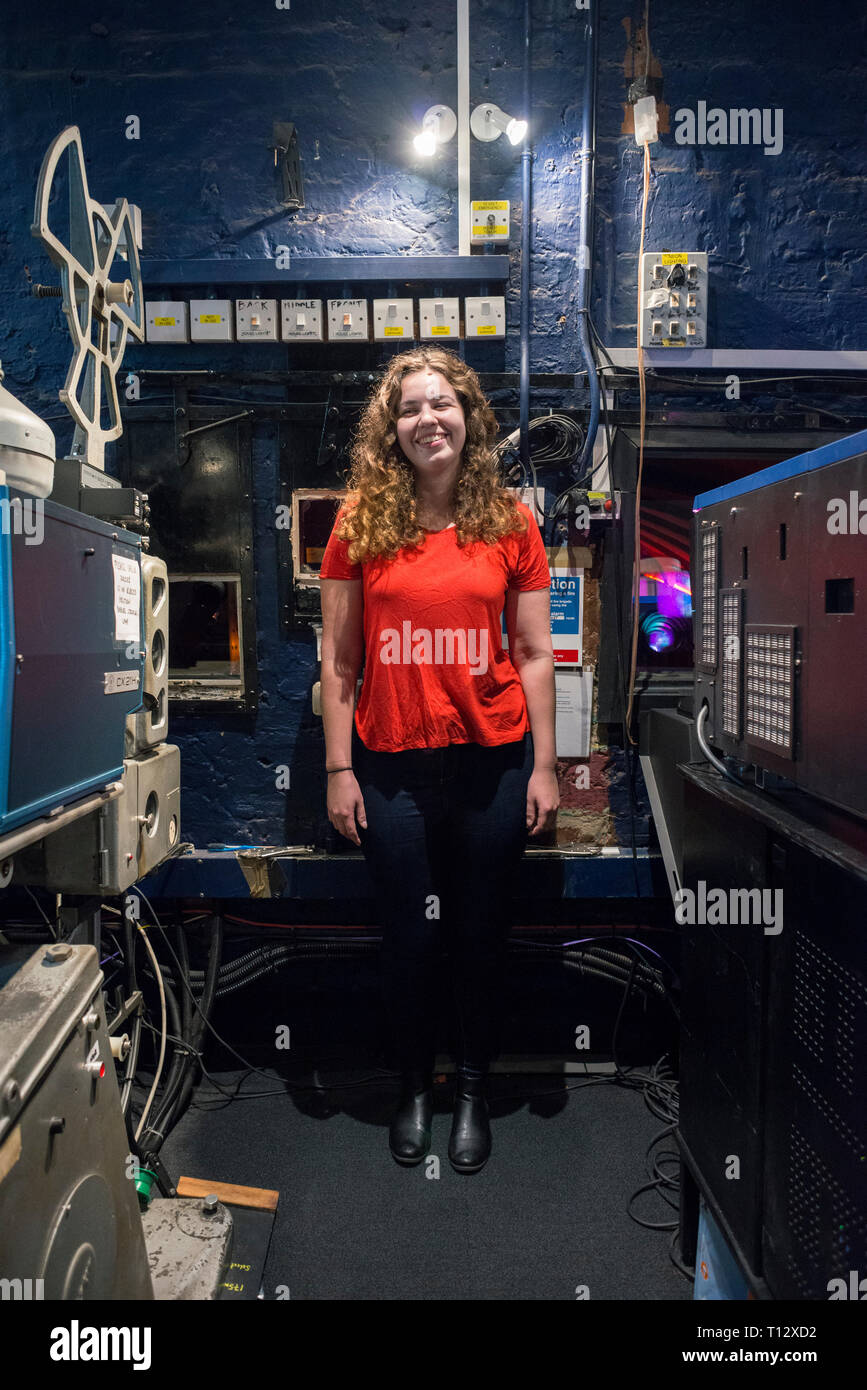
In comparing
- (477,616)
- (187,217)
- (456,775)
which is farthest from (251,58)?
(456,775)

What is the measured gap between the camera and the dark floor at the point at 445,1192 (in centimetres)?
167

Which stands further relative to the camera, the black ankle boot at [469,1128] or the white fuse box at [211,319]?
the white fuse box at [211,319]

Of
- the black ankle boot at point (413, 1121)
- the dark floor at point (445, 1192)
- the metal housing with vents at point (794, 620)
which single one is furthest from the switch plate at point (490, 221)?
the dark floor at point (445, 1192)

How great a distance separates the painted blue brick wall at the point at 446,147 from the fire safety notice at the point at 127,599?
47.3 inches

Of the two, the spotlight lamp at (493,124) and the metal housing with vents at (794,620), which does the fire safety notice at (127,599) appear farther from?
the spotlight lamp at (493,124)

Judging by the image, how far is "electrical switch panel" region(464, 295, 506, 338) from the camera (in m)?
2.48

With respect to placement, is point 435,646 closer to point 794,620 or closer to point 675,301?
point 794,620

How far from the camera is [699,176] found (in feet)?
8.39

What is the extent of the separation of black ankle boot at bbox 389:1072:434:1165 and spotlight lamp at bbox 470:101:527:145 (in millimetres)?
2826

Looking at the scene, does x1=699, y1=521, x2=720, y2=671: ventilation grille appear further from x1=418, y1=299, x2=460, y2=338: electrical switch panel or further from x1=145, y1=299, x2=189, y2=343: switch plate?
x1=145, y1=299, x2=189, y2=343: switch plate

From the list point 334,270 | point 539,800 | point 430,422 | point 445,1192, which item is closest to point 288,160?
point 334,270

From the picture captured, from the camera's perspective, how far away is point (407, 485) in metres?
1.92

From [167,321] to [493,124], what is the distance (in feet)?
4.00
